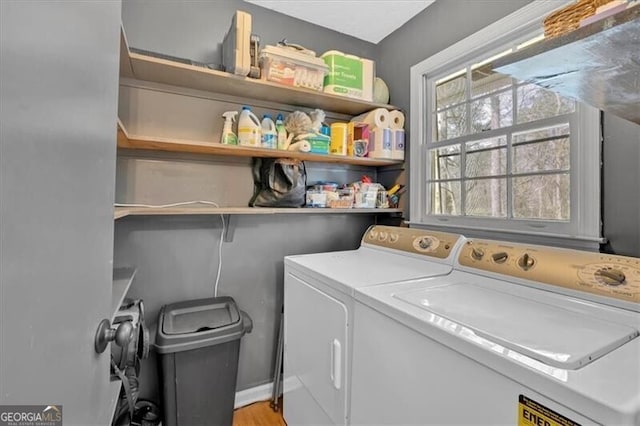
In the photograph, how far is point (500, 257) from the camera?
4.46 feet

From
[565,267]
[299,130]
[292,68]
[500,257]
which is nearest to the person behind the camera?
[565,267]

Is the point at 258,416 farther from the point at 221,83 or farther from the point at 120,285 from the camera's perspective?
the point at 221,83

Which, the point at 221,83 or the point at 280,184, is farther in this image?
the point at 280,184

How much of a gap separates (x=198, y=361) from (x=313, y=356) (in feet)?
2.14

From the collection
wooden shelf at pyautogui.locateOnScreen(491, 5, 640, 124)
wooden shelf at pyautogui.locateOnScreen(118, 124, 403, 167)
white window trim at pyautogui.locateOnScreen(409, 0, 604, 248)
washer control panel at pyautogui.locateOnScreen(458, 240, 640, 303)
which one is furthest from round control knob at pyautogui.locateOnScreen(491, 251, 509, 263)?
wooden shelf at pyautogui.locateOnScreen(118, 124, 403, 167)

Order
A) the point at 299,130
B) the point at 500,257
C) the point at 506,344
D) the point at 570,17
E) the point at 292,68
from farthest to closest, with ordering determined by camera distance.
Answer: the point at 299,130 < the point at 292,68 < the point at 500,257 < the point at 506,344 < the point at 570,17

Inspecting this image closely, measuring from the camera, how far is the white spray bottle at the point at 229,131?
179 cm

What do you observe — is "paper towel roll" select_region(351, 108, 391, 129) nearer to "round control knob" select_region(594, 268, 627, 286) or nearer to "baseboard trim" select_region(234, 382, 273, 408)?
"round control knob" select_region(594, 268, 627, 286)

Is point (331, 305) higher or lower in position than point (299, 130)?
lower

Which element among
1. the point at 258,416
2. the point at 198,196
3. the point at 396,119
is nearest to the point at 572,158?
the point at 396,119

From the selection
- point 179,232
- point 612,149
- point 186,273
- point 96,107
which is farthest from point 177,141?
point 612,149

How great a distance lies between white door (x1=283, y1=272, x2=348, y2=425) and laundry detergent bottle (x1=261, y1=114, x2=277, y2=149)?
0.83 m

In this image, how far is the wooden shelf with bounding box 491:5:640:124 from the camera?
570mm

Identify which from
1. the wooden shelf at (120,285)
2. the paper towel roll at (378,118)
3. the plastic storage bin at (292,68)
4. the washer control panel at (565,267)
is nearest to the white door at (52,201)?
the wooden shelf at (120,285)
